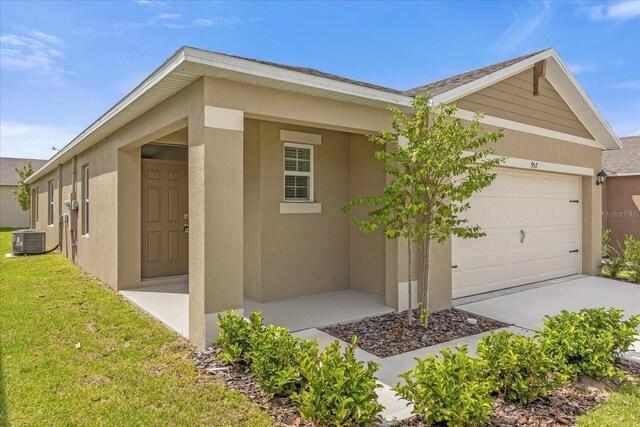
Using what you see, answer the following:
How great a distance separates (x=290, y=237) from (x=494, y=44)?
7952 mm

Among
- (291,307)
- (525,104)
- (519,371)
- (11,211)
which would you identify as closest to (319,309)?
(291,307)

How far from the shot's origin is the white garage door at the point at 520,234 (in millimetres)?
7516

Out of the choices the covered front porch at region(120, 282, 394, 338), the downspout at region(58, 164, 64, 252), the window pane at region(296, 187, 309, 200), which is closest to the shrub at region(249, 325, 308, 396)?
the covered front porch at region(120, 282, 394, 338)

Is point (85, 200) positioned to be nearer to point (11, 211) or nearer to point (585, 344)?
point (585, 344)

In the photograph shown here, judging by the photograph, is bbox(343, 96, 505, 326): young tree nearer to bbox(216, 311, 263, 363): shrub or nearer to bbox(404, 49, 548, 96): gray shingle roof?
bbox(404, 49, 548, 96): gray shingle roof

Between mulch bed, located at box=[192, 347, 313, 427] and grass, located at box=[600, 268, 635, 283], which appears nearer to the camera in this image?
mulch bed, located at box=[192, 347, 313, 427]

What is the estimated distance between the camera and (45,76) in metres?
14.2

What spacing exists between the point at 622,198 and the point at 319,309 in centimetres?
1371

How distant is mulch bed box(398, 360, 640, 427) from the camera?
3158mm

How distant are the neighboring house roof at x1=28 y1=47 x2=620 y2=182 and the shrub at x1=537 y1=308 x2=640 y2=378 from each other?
3.65 m

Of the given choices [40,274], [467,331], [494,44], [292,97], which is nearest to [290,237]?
[292,97]

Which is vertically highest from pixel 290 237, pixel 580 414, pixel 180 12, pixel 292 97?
pixel 180 12

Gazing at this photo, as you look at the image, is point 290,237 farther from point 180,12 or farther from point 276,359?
point 180,12

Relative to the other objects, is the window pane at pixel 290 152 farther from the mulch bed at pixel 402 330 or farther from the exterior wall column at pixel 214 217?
the mulch bed at pixel 402 330
